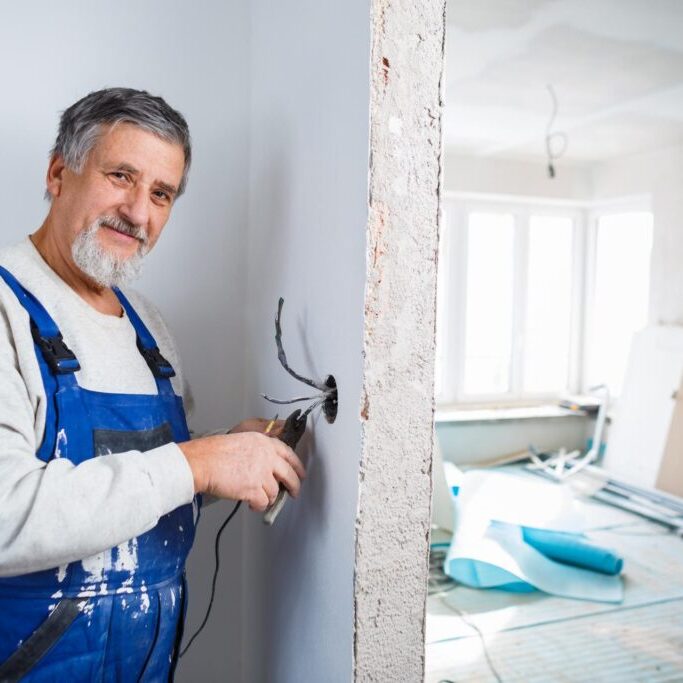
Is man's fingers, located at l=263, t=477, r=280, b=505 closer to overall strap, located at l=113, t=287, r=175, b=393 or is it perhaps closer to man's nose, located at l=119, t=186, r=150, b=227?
overall strap, located at l=113, t=287, r=175, b=393

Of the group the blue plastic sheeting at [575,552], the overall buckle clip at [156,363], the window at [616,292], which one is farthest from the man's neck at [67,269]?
the window at [616,292]

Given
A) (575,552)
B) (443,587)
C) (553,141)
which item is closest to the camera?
(443,587)

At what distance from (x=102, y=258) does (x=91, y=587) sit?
0.56m

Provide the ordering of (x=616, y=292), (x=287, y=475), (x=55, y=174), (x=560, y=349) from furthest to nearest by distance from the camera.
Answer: (x=560, y=349) → (x=616, y=292) → (x=55, y=174) → (x=287, y=475)

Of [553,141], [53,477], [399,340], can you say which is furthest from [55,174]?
[553,141]

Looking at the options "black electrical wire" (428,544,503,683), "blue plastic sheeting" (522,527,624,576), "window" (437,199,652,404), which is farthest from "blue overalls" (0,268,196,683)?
"window" (437,199,652,404)

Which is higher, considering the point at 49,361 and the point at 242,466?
the point at 49,361

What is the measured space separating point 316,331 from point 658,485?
4.81 metres

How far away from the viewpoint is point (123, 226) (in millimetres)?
1218

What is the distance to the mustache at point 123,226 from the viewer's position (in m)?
1.19

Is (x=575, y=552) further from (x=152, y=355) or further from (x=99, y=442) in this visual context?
(x=99, y=442)

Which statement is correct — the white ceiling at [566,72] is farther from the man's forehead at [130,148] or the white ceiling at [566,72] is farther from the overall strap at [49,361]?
the overall strap at [49,361]

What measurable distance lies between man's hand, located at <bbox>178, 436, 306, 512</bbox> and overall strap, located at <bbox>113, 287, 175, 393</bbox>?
0.81ft

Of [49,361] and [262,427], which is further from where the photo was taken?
[262,427]
